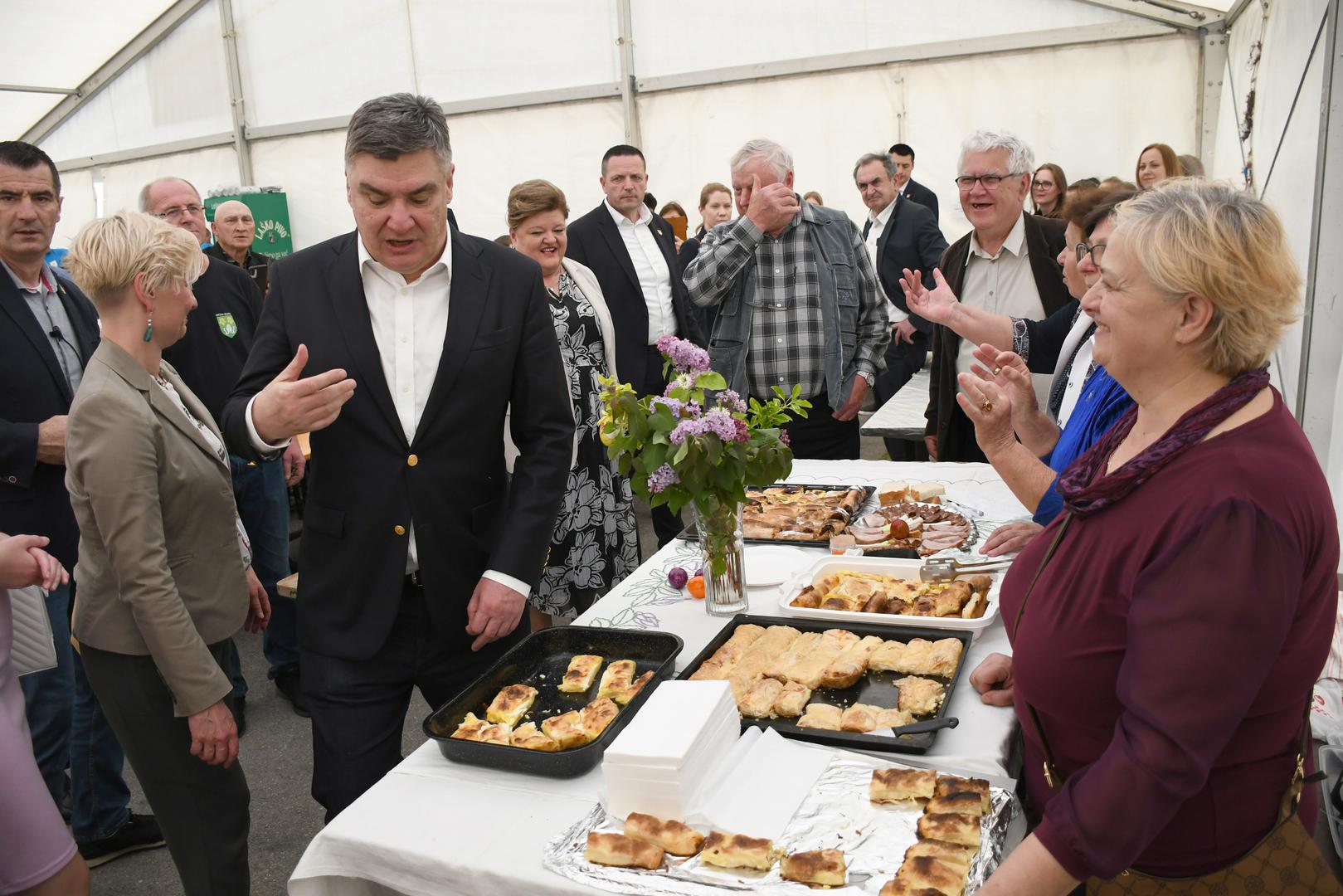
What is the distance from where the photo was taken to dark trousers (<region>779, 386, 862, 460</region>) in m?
3.94

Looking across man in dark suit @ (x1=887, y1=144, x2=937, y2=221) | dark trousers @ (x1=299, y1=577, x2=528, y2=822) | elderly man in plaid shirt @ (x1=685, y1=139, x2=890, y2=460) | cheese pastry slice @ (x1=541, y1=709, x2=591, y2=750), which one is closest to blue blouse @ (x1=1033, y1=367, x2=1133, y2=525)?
cheese pastry slice @ (x1=541, y1=709, x2=591, y2=750)

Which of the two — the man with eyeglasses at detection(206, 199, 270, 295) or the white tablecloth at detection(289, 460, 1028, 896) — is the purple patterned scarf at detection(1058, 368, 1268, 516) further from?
the man with eyeglasses at detection(206, 199, 270, 295)

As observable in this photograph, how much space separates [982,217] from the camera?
3.61m

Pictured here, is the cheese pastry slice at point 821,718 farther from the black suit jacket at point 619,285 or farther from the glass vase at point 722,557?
the black suit jacket at point 619,285

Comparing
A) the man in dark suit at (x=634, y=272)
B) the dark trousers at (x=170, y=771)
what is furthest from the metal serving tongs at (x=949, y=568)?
the man in dark suit at (x=634, y=272)

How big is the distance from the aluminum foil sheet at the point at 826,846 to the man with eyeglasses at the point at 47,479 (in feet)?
7.18

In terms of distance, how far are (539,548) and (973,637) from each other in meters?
0.94

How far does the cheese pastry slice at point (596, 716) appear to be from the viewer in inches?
62.8

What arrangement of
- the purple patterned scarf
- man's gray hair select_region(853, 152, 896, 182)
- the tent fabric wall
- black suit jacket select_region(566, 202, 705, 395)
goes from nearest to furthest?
1. the purple patterned scarf
2. black suit jacket select_region(566, 202, 705, 395)
3. man's gray hair select_region(853, 152, 896, 182)
4. the tent fabric wall

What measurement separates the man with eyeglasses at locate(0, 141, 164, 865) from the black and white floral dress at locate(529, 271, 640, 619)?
4.88 ft

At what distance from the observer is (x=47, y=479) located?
9.43 feet

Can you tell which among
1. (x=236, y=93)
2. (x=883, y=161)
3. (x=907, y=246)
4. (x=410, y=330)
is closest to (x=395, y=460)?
(x=410, y=330)

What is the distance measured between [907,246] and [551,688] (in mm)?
4740

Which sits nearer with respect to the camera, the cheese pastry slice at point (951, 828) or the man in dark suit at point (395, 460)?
the cheese pastry slice at point (951, 828)
